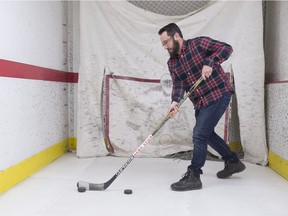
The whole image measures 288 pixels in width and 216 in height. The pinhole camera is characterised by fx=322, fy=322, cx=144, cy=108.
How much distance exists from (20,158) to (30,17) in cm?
123

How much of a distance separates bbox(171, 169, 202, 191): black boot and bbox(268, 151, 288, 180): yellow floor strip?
0.87 meters

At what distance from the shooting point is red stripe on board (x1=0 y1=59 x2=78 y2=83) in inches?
95.2

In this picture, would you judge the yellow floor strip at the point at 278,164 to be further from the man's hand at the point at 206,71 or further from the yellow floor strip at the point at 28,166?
the yellow floor strip at the point at 28,166

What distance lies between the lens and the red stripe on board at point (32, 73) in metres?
2.42

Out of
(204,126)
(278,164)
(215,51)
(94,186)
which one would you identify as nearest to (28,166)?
(94,186)

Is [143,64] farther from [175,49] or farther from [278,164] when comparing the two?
[278,164]

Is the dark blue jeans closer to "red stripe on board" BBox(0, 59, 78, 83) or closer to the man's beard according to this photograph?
the man's beard

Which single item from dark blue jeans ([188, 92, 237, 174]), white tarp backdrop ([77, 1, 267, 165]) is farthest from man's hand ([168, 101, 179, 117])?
white tarp backdrop ([77, 1, 267, 165])

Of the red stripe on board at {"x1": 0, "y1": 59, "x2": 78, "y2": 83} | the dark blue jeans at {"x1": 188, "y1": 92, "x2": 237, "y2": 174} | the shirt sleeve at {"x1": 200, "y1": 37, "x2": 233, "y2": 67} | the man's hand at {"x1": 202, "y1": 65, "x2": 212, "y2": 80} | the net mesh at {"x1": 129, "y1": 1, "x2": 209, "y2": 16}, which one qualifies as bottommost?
the dark blue jeans at {"x1": 188, "y1": 92, "x2": 237, "y2": 174}

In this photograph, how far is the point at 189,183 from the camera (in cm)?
246

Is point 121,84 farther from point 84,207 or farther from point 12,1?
point 84,207

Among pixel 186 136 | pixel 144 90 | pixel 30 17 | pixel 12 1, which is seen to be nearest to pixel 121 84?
pixel 144 90

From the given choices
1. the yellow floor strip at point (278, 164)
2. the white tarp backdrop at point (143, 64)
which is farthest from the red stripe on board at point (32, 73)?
the yellow floor strip at point (278, 164)

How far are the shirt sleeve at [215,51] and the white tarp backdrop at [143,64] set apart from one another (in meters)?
1.06
